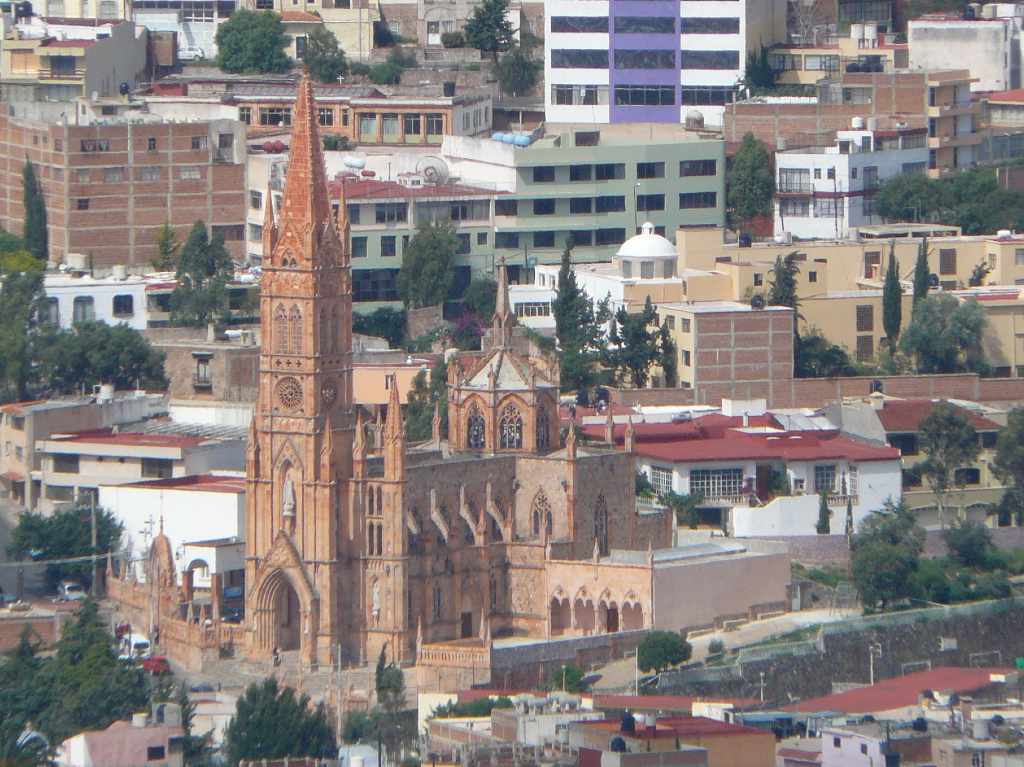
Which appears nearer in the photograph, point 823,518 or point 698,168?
point 823,518

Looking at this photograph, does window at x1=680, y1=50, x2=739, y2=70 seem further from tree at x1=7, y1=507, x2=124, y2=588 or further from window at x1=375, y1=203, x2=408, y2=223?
tree at x1=7, y1=507, x2=124, y2=588

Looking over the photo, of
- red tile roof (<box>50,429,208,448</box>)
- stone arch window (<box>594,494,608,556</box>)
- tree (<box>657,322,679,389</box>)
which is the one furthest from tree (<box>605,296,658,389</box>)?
stone arch window (<box>594,494,608,556</box>)

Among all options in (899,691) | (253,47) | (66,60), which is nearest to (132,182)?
(66,60)

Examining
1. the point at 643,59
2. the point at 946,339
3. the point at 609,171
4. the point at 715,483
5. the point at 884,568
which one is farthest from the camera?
the point at 643,59

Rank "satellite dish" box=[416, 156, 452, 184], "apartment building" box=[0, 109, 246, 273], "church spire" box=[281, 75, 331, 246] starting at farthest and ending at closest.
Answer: "apartment building" box=[0, 109, 246, 273] < "satellite dish" box=[416, 156, 452, 184] < "church spire" box=[281, 75, 331, 246]

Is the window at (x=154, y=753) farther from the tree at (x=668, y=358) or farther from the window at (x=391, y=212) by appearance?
the window at (x=391, y=212)

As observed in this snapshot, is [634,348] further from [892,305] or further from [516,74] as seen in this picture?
[516,74]
